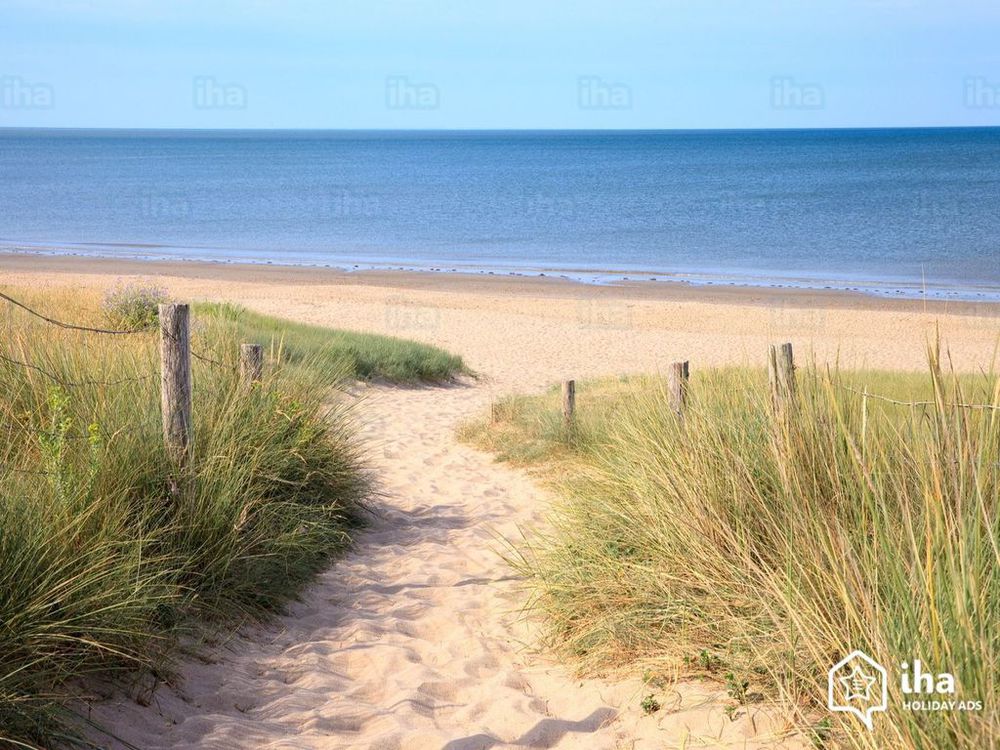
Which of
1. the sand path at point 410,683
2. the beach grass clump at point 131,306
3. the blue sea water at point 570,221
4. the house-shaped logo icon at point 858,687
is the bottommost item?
the sand path at point 410,683

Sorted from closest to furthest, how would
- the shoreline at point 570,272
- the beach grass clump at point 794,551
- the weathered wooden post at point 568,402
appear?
the beach grass clump at point 794,551 → the weathered wooden post at point 568,402 → the shoreline at point 570,272

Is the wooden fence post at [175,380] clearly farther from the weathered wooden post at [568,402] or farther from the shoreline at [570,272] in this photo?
the shoreline at [570,272]

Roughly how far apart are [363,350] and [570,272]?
19819 mm

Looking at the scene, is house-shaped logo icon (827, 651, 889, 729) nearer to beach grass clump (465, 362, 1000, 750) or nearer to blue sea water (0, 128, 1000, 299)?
beach grass clump (465, 362, 1000, 750)

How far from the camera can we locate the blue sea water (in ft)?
113

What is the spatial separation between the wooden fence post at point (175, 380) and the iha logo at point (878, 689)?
3499 millimetres

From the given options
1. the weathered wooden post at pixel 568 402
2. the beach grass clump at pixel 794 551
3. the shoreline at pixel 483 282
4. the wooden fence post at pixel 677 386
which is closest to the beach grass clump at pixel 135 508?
the beach grass clump at pixel 794 551

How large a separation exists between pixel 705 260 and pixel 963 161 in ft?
244

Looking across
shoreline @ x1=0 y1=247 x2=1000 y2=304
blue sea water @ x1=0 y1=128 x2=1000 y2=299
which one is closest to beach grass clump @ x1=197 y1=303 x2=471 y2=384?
blue sea water @ x1=0 y1=128 x2=1000 y2=299

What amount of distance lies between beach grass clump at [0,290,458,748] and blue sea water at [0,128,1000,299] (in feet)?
25.6

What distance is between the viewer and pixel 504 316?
882 inches

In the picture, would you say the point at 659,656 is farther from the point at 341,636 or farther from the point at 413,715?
the point at 341,636

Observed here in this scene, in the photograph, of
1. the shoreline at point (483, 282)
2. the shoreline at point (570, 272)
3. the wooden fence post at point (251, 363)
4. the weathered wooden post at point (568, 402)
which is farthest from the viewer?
the shoreline at point (570, 272)

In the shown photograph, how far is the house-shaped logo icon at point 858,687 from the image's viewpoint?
114 inches
